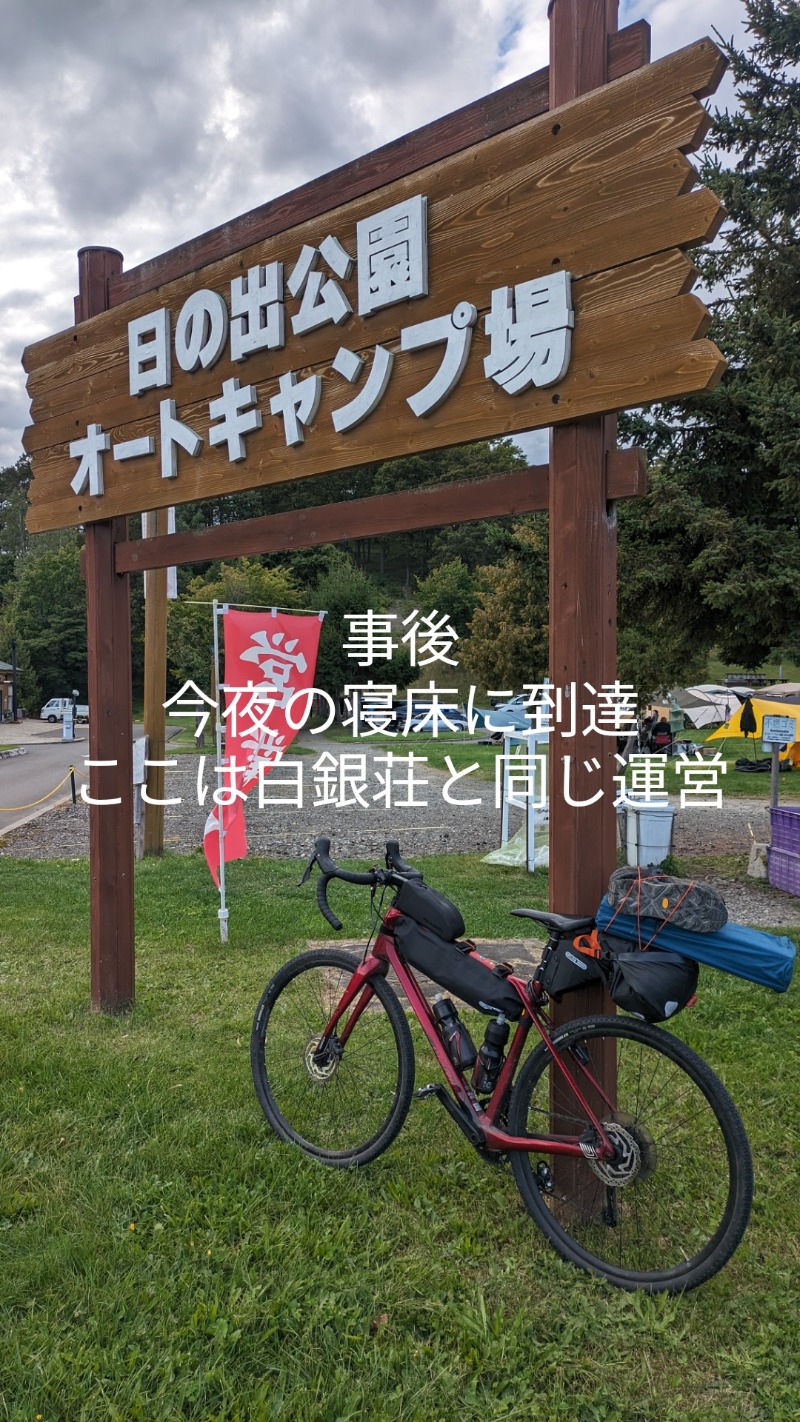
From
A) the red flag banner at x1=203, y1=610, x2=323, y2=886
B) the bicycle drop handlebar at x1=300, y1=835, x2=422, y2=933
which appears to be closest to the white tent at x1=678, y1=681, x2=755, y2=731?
the red flag banner at x1=203, y1=610, x2=323, y2=886

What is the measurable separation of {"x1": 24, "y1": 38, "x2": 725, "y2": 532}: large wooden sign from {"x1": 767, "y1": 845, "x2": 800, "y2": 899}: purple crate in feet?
21.7

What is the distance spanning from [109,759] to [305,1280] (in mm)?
2752

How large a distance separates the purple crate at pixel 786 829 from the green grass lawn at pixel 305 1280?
4.73 m

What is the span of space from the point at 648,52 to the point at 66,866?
8.54m

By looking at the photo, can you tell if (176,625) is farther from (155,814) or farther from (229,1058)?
(229,1058)

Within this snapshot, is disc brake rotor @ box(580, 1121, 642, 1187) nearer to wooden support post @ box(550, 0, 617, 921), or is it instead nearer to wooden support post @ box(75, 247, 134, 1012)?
wooden support post @ box(550, 0, 617, 921)

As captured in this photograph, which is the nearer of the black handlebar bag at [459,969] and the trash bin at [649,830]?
the black handlebar bag at [459,969]

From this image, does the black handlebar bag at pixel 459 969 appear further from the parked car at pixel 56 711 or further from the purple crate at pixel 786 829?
the parked car at pixel 56 711

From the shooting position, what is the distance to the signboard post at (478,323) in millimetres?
2477

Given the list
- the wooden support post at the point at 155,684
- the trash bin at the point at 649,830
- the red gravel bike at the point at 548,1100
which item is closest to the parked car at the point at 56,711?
the wooden support post at the point at 155,684

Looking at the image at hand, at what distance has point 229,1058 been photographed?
12.6 feet

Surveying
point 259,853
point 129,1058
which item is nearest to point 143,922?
point 129,1058

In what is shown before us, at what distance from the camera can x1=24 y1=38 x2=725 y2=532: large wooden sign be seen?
2.45 m

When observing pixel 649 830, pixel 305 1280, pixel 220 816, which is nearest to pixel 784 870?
pixel 649 830
